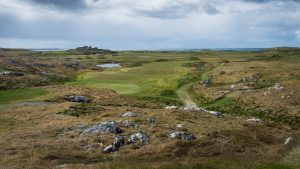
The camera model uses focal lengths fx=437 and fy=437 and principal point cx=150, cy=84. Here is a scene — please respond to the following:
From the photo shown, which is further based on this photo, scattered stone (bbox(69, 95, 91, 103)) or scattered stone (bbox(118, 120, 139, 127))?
scattered stone (bbox(69, 95, 91, 103))

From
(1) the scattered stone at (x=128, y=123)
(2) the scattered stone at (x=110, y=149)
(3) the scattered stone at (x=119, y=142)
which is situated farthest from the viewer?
(1) the scattered stone at (x=128, y=123)

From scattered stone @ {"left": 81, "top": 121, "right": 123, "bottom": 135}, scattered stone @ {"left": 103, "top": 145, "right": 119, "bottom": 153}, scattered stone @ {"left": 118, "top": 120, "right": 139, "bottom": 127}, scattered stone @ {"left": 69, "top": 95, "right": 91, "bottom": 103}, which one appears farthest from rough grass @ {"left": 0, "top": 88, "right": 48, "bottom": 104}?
scattered stone @ {"left": 103, "top": 145, "right": 119, "bottom": 153}

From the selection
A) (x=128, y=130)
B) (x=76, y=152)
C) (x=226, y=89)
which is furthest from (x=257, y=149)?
(x=226, y=89)

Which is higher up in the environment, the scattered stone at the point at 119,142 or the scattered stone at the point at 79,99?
the scattered stone at the point at 119,142

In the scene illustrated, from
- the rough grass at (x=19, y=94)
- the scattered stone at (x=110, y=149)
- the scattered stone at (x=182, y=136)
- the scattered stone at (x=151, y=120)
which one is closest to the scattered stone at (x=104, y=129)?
the scattered stone at (x=110, y=149)

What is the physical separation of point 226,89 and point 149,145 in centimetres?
4906

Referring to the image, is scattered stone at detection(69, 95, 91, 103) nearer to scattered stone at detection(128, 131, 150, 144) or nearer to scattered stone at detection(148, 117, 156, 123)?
scattered stone at detection(148, 117, 156, 123)

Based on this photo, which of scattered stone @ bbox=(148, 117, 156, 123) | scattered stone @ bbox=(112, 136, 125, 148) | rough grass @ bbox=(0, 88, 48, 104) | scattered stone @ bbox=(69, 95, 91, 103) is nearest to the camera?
scattered stone @ bbox=(112, 136, 125, 148)

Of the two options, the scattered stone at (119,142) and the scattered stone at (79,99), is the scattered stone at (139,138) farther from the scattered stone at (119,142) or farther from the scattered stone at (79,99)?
the scattered stone at (79,99)

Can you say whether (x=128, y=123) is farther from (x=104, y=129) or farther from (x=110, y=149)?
(x=110, y=149)

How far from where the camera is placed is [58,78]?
109562 mm

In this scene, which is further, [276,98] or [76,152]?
[276,98]

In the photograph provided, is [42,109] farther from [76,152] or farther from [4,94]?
[76,152]

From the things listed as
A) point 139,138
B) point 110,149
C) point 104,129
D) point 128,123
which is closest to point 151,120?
point 128,123
